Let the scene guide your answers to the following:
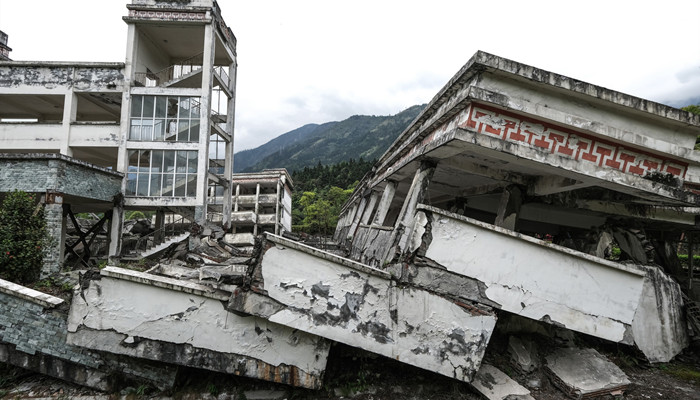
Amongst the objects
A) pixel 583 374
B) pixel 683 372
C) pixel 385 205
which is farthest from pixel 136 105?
pixel 683 372

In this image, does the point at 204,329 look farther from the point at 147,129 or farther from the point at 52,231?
the point at 147,129

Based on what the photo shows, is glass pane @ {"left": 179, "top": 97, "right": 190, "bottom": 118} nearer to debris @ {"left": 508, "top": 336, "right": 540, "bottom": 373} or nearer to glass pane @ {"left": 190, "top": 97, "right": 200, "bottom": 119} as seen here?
glass pane @ {"left": 190, "top": 97, "right": 200, "bottom": 119}

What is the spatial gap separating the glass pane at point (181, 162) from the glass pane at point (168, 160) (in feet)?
0.59

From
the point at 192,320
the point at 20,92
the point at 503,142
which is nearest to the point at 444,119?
the point at 503,142

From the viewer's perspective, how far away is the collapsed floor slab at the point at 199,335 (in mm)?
4164

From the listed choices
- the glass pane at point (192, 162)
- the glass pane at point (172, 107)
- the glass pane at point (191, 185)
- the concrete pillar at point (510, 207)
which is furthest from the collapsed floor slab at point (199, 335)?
the glass pane at point (172, 107)

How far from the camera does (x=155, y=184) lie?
42.4ft

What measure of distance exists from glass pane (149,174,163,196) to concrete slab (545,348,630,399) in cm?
1340

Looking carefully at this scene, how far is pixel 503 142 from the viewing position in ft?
14.1

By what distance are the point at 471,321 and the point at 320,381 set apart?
2023 mm

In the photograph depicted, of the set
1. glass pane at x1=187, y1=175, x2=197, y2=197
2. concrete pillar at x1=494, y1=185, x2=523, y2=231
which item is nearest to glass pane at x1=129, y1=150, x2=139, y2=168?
glass pane at x1=187, y1=175, x2=197, y2=197

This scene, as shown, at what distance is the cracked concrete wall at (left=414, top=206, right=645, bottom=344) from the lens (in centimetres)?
428

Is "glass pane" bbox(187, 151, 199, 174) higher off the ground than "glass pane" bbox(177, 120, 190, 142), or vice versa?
"glass pane" bbox(177, 120, 190, 142)

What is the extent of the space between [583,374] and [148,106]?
15.4m
